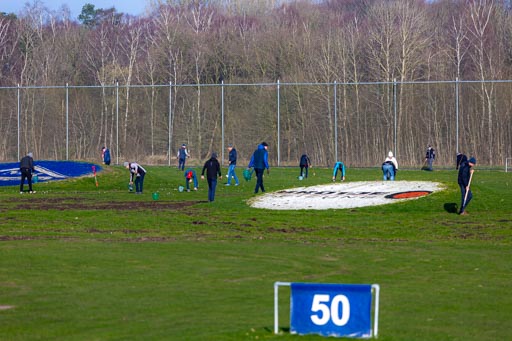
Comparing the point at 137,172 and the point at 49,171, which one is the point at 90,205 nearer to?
the point at 137,172

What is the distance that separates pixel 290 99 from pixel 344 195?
106 feet

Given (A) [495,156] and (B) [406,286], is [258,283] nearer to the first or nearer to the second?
(B) [406,286]

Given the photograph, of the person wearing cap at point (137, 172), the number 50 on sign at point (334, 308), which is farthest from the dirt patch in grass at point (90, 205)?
the number 50 on sign at point (334, 308)

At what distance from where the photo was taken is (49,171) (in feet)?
165

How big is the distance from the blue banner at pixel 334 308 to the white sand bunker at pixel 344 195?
71.1 ft

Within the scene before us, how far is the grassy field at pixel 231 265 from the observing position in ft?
45.1

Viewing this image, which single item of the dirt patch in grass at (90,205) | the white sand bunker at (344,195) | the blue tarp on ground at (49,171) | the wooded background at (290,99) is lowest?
the dirt patch in grass at (90,205)

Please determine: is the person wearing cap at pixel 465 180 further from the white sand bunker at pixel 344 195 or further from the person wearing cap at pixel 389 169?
the person wearing cap at pixel 389 169

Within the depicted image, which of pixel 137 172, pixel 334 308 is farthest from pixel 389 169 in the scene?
pixel 334 308

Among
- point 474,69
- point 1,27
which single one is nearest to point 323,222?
point 474,69

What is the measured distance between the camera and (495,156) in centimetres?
6262

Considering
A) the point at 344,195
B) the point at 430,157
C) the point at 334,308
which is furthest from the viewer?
the point at 430,157

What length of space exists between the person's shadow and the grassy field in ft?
0.43

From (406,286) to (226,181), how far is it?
32.2 m
